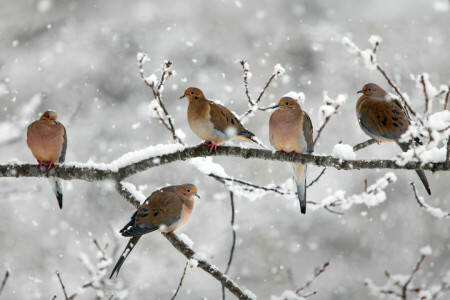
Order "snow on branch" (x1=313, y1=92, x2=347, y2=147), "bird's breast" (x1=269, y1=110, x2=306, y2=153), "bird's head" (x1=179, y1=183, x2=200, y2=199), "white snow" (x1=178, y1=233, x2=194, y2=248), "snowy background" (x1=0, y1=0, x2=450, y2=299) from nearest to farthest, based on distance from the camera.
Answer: "snow on branch" (x1=313, y1=92, x2=347, y2=147) < "white snow" (x1=178, y1=233, x2=194, y2=248) < "bird's breast" (x1=269, y1=110, x2=306, y2=153) < "bird's head" (x1=179, y1=183, x2=200, y2=199) < "snowy background" (x1=0, y1=0, x2=450, y2=299)

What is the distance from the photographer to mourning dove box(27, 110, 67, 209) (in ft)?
13.8

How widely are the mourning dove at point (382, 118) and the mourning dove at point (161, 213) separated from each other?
5.29 ft

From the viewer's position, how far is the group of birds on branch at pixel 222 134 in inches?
148

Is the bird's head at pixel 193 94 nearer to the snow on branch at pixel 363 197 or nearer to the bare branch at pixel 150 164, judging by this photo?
the bare branch at pixel 150 164

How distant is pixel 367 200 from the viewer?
3.93 m

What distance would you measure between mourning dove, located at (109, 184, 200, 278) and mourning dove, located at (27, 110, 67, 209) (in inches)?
32.1

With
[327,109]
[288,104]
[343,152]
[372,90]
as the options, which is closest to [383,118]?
[372,90]

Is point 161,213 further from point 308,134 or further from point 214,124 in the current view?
point 308,134

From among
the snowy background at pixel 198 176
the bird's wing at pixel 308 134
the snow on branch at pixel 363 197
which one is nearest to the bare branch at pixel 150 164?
the bird's wing at pixel 308 134

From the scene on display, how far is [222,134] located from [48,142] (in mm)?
1538

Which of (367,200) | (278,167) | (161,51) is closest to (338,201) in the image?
(367,200)

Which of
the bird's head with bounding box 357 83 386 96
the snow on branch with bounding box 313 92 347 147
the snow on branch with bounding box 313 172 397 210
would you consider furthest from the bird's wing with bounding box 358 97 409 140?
the snow on branch with bounding box 313 92 347 147

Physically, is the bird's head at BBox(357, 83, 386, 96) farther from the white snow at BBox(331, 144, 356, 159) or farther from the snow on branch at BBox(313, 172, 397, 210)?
the white snow at BBox(331, 144, 356, 159)

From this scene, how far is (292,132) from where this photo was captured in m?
3.73
